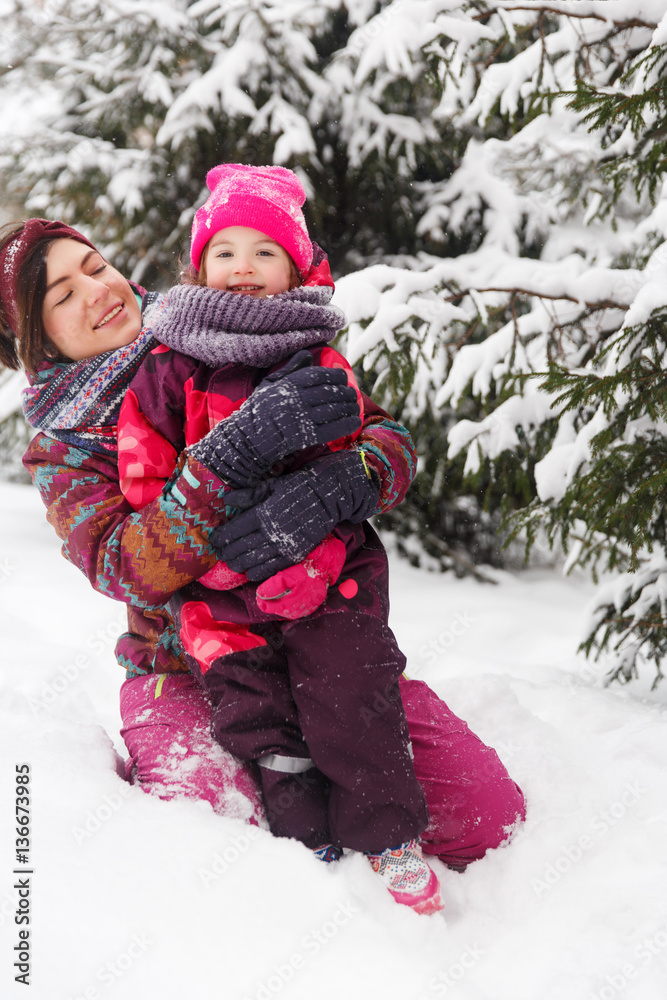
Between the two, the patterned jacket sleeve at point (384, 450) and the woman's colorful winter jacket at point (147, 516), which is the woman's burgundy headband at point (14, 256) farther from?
the patterned jacket sleeve at point (384, 450)

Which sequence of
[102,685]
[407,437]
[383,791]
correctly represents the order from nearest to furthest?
[383,791]
[407,437]
[102,685]

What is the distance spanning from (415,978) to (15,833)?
0.80 meters

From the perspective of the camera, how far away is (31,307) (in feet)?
5.98

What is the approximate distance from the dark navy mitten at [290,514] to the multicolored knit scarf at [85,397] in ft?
1.47

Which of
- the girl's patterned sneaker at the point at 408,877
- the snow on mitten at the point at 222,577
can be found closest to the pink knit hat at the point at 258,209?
the snow on mitten at the point at 222,577

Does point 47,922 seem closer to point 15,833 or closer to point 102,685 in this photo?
point 15,833

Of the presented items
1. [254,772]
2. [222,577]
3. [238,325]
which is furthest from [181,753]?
[238,325]

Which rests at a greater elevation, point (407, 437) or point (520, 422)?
point (407, 437)

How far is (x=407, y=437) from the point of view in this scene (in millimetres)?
1978

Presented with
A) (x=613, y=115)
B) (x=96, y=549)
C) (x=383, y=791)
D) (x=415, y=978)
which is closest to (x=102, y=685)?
(x=96, y=549)

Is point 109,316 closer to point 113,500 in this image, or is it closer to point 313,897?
point 113,500

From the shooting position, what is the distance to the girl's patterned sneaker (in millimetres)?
1534

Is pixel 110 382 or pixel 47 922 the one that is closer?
pixel 47 922

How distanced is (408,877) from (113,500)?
1.08m
